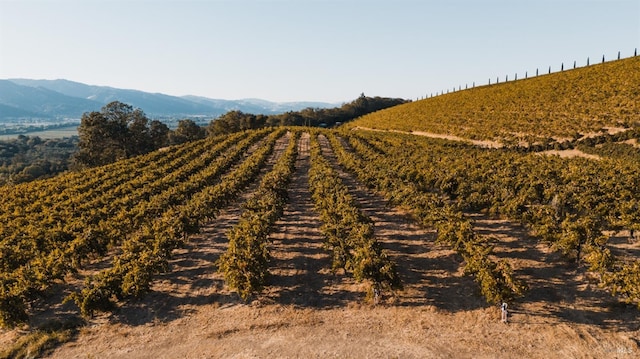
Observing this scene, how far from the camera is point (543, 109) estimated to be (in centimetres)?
8988

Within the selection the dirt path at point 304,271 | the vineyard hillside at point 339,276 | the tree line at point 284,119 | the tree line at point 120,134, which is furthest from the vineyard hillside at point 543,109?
the dirt path at point 304,271

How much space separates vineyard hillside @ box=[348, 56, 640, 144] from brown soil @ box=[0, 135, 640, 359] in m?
56.1

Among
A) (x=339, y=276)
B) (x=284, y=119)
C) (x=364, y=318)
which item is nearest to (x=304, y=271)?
(x=339, y=276)

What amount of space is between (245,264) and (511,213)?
20791 mm

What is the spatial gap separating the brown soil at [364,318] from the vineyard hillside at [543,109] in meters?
56.1

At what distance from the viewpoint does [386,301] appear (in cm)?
2042

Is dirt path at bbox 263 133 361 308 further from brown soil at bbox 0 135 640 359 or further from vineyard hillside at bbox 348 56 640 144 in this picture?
vineyard hillside at bbox 348 56 640 144

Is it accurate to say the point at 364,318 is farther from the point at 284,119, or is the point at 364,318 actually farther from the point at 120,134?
the point at 284,119

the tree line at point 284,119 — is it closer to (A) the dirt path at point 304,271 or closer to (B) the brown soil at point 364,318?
(A) the dirt path at point 304,271

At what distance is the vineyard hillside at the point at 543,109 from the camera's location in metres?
70.9

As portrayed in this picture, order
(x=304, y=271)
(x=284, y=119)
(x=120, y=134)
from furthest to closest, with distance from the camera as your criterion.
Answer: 1. (x=284, y=119)
2. (x=120, y=134)
3. (x=304, y=271)

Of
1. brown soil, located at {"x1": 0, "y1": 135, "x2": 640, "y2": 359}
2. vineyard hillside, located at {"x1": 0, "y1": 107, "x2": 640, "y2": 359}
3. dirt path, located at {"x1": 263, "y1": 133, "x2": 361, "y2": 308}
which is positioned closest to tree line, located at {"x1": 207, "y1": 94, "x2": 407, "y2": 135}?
vineyard hillside, located at {"x1": 0, "y1": 107, "x2": 640, "y2": 359}

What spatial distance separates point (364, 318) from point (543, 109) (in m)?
91.4

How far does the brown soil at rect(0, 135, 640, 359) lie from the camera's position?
16781mm
